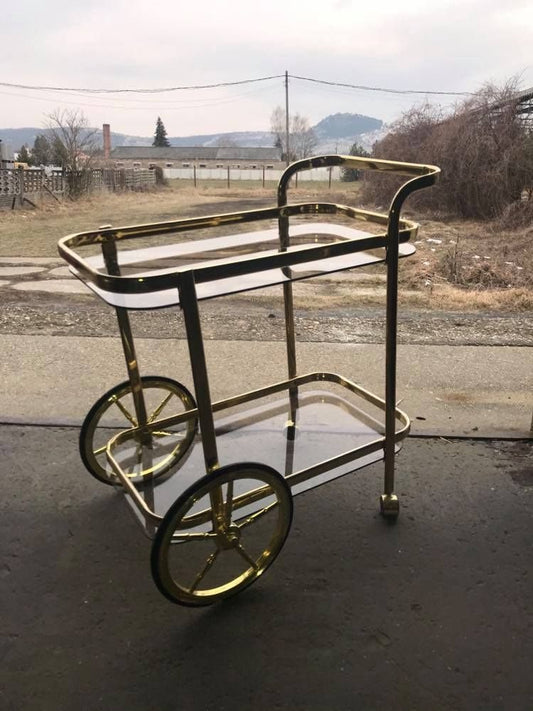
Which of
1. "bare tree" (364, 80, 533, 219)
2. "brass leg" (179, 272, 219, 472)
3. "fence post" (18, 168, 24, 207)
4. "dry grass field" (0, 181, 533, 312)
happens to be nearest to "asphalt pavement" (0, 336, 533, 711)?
"brass leg" (179, 272, 219, 472)

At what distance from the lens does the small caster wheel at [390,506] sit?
8.13ft

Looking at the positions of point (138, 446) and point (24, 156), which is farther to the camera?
point (24, 156)

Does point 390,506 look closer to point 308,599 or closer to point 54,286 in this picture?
point 308,599

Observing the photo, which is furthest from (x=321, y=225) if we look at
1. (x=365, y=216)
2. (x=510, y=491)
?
(x=510, y=491)

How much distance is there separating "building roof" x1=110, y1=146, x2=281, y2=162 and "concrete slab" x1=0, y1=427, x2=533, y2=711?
7270 cm

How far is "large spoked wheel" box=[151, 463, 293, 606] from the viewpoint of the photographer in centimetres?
194

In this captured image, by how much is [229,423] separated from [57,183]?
21.0 meters

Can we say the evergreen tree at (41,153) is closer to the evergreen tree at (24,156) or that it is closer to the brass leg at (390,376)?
the evergreen tree at (24,156)

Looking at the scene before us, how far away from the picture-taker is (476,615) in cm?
200

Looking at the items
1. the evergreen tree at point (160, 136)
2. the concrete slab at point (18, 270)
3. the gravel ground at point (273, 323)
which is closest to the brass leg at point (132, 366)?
the gravel ground at point (273, 323)

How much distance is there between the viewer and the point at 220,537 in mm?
2086

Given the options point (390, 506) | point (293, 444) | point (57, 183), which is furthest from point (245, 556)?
point (57, 183)

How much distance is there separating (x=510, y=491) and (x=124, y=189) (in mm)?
26626

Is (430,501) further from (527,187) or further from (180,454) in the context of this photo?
(527,187)
